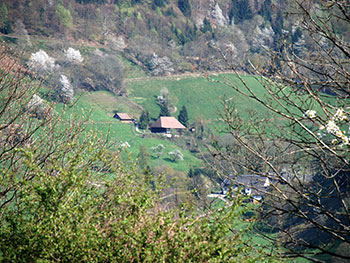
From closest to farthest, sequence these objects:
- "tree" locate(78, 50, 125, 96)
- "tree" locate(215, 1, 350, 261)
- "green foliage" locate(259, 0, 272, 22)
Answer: "tree" locate(215, 1, 350, 261) < "tree" locate(78, 50, 125, 96) < "green foliage" locate(259, 0, 272, 22)

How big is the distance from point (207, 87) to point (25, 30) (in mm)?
41547

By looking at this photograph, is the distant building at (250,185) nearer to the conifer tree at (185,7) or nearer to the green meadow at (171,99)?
the green meadow at (171,99)

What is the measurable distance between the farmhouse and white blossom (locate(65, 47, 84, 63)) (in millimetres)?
26467

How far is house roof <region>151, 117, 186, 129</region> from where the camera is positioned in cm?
7419

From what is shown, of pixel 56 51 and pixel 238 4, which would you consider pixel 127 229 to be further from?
pixel 238 4

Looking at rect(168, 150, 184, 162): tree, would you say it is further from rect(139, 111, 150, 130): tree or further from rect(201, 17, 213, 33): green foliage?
A: rect(201, 17, 213, 33): green foliage

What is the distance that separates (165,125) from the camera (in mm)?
74188

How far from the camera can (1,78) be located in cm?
1028

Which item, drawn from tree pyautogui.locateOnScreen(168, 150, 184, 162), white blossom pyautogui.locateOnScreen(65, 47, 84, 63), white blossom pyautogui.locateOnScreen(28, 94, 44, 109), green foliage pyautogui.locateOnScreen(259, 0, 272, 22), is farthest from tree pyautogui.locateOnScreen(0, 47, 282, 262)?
green foliage pyautogui.locateOnScreen(259, 0, 272, 22)

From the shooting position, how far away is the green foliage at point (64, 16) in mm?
106438

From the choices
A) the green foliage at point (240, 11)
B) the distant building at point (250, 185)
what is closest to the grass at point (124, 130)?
the distant building at point (250, 185)

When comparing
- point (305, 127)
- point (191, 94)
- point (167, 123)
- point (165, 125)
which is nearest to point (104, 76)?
point (191, 94)

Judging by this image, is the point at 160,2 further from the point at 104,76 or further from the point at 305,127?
the point at 305,127

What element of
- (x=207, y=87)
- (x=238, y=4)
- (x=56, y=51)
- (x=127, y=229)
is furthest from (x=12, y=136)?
(x=238, y=4)
